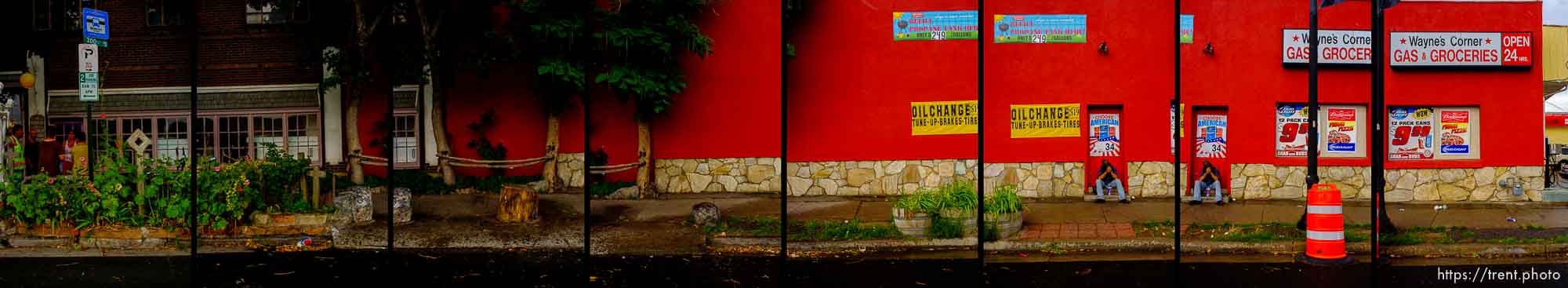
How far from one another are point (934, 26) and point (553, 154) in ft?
18.8

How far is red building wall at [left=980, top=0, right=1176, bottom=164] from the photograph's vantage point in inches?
580

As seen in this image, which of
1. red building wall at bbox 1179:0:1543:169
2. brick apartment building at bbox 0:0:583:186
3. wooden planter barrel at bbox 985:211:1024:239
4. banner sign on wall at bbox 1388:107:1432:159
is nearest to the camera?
wooden planter barrel at bbox 985:211:1024:239

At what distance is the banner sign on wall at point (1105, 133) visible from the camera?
49.7ft

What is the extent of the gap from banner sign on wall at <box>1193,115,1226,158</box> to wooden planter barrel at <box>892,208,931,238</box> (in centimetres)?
574

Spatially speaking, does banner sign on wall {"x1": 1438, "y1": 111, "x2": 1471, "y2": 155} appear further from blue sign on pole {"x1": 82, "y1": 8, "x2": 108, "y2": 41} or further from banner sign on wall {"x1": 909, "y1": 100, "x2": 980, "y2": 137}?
blue sign on pole {"x1": 82, "y1": 8, "x2": 108, "y2": 41}

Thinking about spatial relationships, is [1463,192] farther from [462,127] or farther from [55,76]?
[55,76]

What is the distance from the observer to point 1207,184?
14.4 meters

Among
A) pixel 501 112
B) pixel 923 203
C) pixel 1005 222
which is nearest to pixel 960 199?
pixel 923 203

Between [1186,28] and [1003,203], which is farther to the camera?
[1186,28]

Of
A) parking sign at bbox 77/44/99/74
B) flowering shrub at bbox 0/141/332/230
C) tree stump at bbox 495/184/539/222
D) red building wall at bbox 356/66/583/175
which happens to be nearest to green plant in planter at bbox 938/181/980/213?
tree stump at bbox 495/184/539/222

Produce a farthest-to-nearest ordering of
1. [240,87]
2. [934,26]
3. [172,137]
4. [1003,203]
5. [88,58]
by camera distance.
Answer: [172,137]
[240,87]
[934,26]
[88,58]
[1003,203]

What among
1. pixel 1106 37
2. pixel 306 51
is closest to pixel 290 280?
pixel 306 51

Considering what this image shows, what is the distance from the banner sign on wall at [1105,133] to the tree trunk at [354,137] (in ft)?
34.4

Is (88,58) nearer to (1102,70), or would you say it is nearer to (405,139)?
(405,139)
